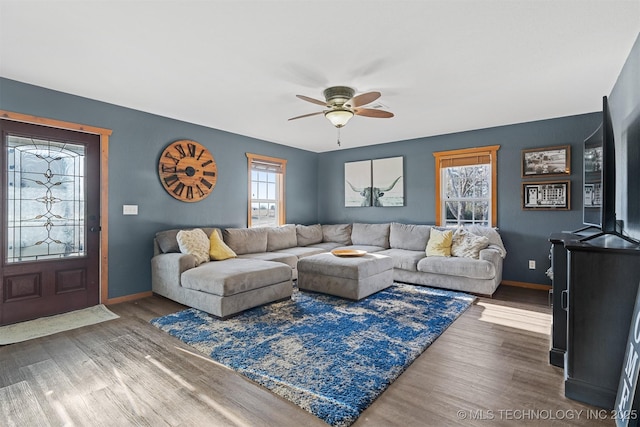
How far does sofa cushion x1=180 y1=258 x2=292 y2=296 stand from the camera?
3.17 m

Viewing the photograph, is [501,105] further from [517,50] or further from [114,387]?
[114,387]

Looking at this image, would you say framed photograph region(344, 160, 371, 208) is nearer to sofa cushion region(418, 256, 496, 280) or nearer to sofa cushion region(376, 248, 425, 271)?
sofa cushion region(376, 248, 425, 271)

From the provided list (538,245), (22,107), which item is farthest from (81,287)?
(538,245)

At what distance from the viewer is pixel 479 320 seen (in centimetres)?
319

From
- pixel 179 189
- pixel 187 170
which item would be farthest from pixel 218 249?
pixel 187 170

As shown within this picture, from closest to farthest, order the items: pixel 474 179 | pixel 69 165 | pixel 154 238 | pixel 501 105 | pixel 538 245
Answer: pixel 69 165 → pixel 501 105 → pixel 154 238 → pixel 538 245 → pixel 474 179

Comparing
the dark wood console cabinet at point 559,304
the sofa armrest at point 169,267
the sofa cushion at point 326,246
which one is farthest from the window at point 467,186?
the sofa armrest at point 169,267

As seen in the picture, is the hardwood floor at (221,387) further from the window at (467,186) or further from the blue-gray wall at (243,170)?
the window at (467,186)

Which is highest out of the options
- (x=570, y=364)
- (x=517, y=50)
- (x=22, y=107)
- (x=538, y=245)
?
(x=517, y=50)

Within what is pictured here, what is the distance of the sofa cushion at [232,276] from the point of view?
3.17m

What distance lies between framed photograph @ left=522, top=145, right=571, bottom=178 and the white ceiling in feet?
1.89

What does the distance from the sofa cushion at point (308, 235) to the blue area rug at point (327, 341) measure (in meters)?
1.95

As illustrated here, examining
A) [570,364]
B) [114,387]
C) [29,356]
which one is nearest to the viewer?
[570,364]

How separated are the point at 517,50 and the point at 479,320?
97.4 inches
